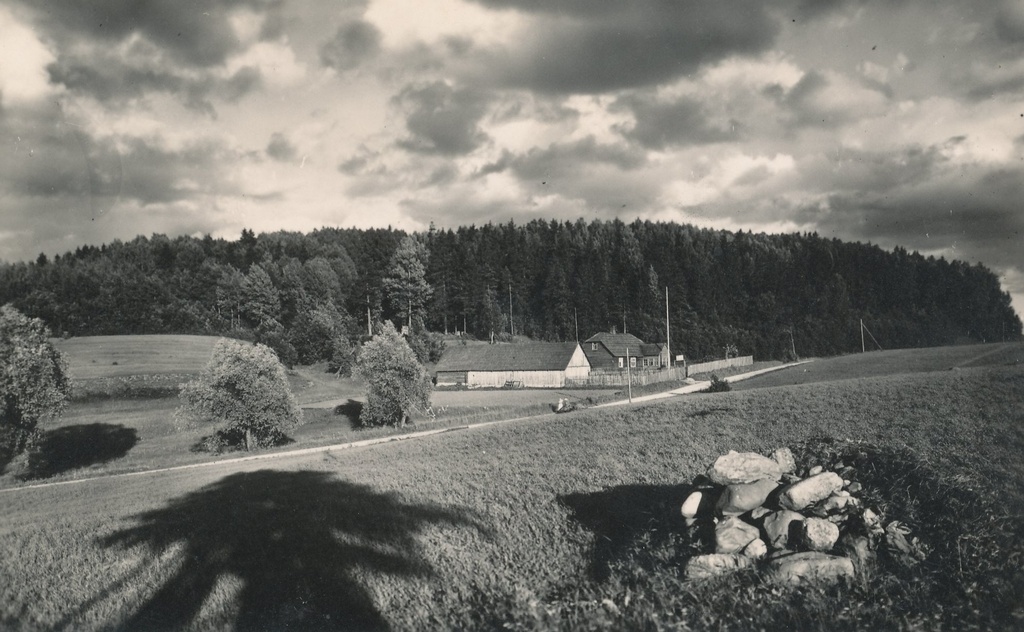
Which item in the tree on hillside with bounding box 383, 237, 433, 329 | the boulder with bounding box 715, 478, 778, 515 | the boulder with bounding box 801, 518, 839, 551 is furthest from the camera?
the tree on hillside with bounding box 383, 237, 433, 329

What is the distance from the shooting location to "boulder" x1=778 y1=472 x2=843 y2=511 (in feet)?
28.7

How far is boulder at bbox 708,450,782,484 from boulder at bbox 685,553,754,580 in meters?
1.65

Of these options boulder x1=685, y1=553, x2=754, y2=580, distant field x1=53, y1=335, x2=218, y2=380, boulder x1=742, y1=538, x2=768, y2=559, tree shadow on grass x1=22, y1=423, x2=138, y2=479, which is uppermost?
distant field x1=53, y1=335, x2=218, y2=380

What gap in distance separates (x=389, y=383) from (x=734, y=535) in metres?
33.4

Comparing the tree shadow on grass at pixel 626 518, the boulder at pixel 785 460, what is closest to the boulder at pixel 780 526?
the tree shadow on grass at pixel 626 518

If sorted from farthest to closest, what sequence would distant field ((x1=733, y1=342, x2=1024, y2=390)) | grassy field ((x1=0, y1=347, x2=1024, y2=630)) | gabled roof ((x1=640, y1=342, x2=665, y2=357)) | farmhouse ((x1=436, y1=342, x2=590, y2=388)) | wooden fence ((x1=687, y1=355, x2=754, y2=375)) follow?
gabled roof ((x1=640, y1=342, x2=665, y2=357)), wooden fence ((x1=687, y1=355, x2=754, y2=375)), farmhouse ((x1=436, y1=342, x2=590, y2=388)), distant field ((x1=733, y1=342, x2=1024, y2=390)), grassy field ((x1=0, y1=347, x2=1024, y2=630))

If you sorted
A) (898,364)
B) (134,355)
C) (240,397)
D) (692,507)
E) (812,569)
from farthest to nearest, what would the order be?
1. (134,355)
2. (898,364)
3. (240,397)
4. (692,507)
5. (812,569)

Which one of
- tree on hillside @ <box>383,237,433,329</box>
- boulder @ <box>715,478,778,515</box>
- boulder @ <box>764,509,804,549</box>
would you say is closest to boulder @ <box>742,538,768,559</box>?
boulder @ <box>764,509,804,549</box>

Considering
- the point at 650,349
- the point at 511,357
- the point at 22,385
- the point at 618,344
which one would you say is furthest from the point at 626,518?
the point at 650,349

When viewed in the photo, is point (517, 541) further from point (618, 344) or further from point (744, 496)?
point (618, 344)

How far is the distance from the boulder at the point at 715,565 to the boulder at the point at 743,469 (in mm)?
1647

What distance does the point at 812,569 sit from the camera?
7.58 meters

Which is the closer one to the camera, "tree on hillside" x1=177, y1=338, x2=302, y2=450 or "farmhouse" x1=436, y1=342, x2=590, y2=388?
"tree on hillside" x1=177, y1=338, x2=302, y2=450

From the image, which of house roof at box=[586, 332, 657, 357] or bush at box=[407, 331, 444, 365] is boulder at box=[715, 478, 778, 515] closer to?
bush at box=[407, 331, 444, 365]
